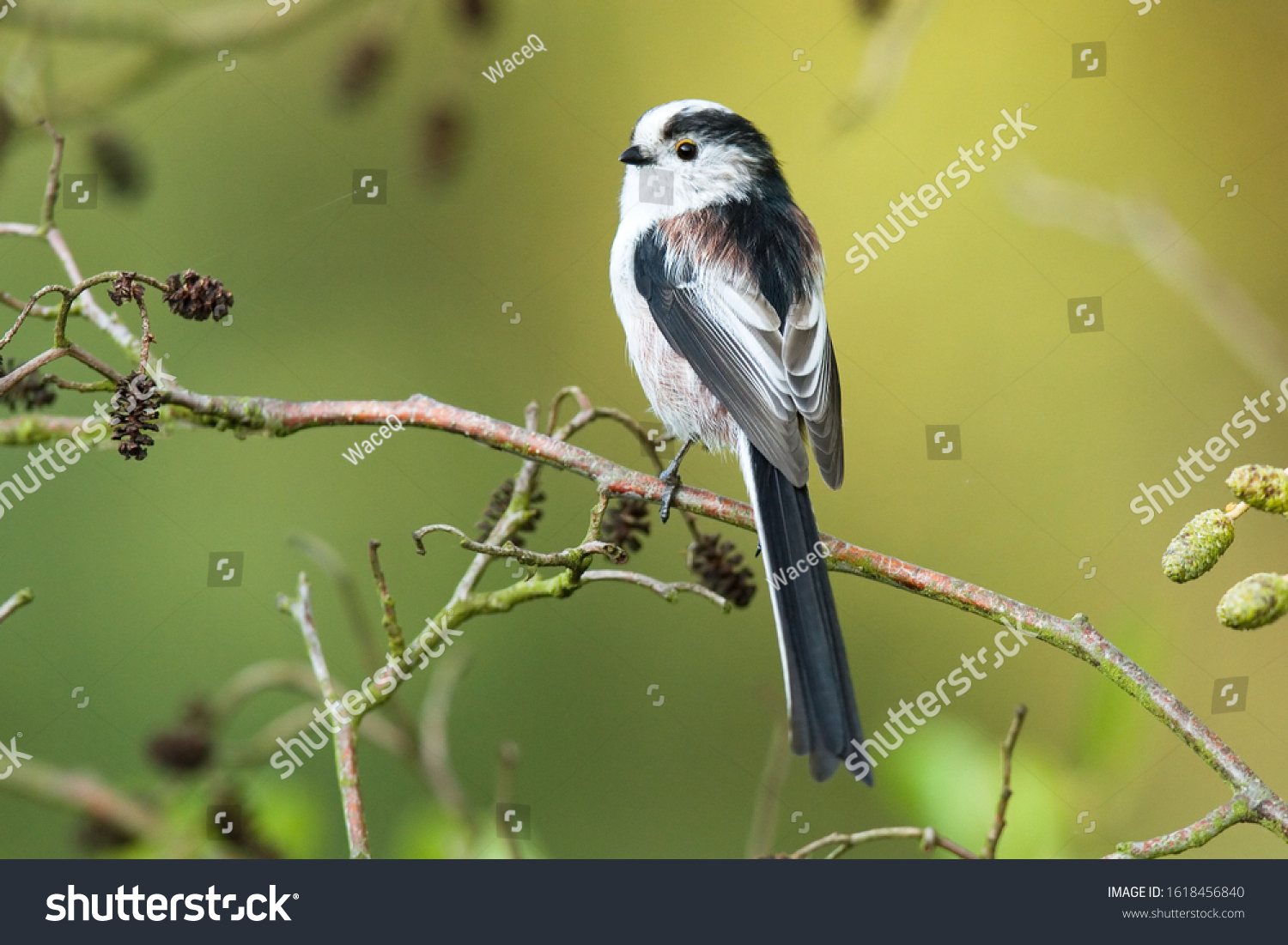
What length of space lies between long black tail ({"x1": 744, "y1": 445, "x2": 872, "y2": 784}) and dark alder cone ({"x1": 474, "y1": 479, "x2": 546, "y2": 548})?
378mm

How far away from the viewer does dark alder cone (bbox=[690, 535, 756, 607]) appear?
171cm

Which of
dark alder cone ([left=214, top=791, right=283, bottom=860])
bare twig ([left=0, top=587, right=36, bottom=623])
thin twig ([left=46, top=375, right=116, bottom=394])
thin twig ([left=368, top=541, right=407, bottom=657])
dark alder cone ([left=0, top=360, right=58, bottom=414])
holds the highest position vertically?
dark alder cone ([left=0, top=360, right=58, bottom=414])

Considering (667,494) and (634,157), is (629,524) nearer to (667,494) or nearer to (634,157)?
(667,494)

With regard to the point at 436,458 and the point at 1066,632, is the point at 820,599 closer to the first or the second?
the point at 1066,632

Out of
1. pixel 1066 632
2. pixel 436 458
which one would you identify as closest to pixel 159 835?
pixel 1066 632

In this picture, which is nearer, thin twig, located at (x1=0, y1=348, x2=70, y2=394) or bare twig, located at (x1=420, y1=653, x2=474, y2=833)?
thin twig, located at (x1=0, y1=348, x2=70, y2=394)

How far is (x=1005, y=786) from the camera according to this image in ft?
4.57

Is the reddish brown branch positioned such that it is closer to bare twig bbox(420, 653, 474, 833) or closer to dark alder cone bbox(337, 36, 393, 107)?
bare twig bbox(420, 653, 474, 833)

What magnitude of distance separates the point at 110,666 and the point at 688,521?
183 cm

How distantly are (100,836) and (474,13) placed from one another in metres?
1.62

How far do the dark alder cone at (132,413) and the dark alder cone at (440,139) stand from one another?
101 cm
